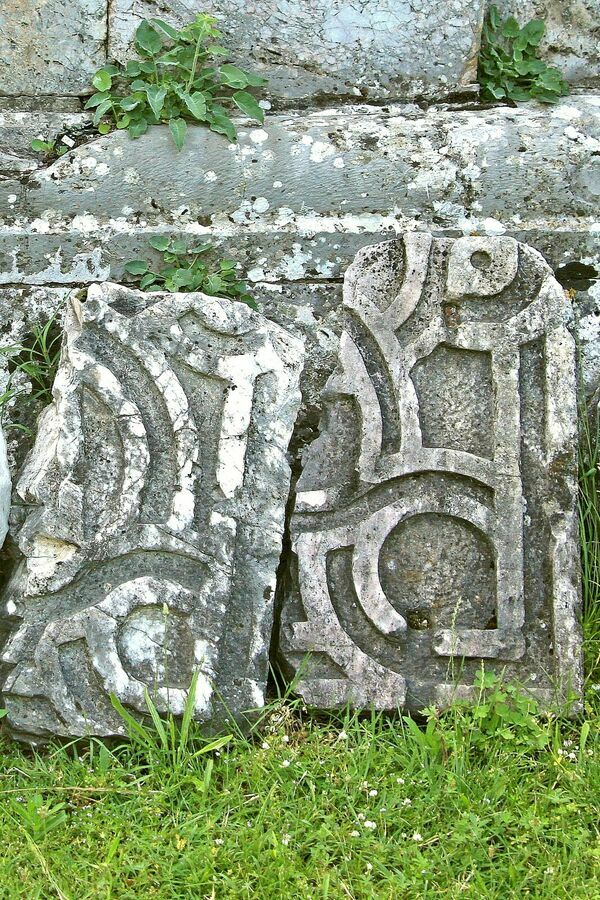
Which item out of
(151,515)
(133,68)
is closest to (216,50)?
(133,68)

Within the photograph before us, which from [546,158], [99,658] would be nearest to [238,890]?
[99,658]

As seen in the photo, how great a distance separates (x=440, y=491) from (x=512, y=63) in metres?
1.62

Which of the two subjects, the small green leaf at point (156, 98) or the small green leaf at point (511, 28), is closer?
the small green leaf at point (156, 98)

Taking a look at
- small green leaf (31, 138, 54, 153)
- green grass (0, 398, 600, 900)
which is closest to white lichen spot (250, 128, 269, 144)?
small green leaf (31, 138, 54, 153)

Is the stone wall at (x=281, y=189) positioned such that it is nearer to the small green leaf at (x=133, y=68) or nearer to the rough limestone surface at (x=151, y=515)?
the small green leaf at (x=133, y=68)

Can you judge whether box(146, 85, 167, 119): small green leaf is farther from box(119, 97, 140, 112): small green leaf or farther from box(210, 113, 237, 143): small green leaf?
box(210, 113, 237, 143): small green leaf

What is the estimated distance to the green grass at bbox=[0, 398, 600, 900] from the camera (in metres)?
1.83

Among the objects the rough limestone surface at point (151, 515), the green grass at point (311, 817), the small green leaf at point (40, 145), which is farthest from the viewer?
the small green leaf at point (40, 145)

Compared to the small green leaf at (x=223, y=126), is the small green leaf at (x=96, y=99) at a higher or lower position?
higher

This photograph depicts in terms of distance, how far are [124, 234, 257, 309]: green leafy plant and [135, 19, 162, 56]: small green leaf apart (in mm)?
609

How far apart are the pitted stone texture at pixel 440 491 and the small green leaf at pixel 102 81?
105 centimetres

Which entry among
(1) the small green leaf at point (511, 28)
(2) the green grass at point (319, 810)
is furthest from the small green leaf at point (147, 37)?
(2) the green grass at point (319, 810)

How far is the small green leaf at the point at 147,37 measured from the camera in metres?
2.88

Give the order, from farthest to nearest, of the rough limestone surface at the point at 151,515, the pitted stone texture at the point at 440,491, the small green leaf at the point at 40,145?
1. the small green leaf at the point at 40,145
2. the pitted stone texture at the point at 440,491
3. the rough limestone surface at the point at 151,515
